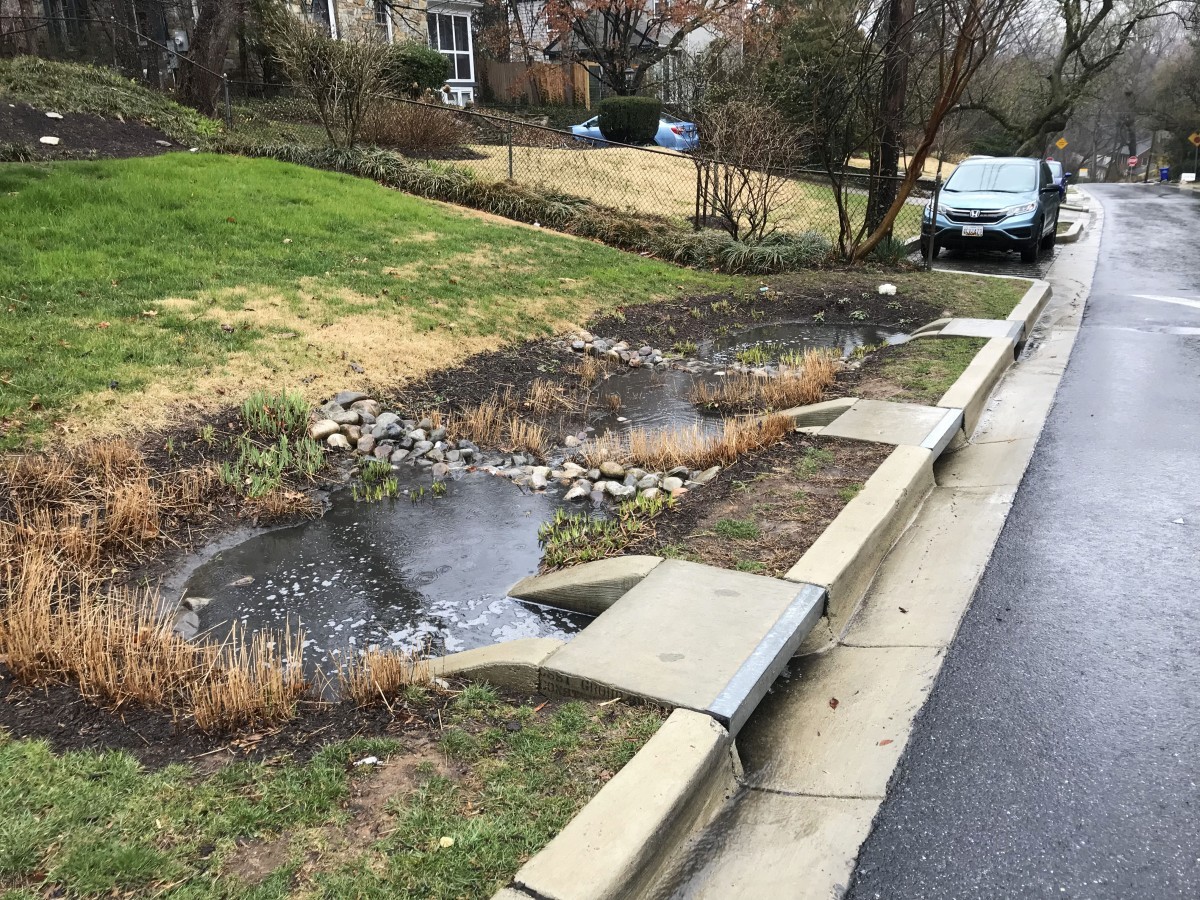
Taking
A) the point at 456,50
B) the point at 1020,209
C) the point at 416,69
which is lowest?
the point at 1020,209

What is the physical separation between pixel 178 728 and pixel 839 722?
8.26 ft

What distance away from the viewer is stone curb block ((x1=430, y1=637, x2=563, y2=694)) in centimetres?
357

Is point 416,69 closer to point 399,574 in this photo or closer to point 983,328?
point 983,328

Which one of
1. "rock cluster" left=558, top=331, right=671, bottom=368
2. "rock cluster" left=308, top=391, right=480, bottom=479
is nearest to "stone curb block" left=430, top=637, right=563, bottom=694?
"rock cluster" left=308, top=391, right=480, bottom=479

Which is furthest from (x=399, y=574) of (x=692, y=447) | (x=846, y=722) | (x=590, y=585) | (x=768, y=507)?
(x=846, y=722)

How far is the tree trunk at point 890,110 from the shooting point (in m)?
13.0

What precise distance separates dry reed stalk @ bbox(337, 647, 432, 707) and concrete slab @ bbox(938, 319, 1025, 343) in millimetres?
7598

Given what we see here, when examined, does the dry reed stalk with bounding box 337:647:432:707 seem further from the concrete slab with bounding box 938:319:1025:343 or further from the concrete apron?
the concrete slab with bounding box 938:319:1025:343

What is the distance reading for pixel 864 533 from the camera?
466cm

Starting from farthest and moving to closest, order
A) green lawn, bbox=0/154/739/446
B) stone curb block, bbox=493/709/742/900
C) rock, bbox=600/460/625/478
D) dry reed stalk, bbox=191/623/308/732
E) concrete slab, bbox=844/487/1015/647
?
green lawn, bbox=0/154/739/446
rock, bbox=600/460/625/478
concrete slab, bbox=844/487/1015/647
dry reed stalk, bbox=191/623/308/732
stone curb block, bbox=493/709/742/900

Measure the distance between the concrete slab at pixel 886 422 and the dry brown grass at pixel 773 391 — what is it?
618 millimetres

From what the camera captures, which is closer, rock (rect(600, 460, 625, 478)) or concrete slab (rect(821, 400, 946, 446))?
rock (rect(600, 460, 625, 478))

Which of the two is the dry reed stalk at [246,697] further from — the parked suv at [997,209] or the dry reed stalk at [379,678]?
the parked suv at [997,209]

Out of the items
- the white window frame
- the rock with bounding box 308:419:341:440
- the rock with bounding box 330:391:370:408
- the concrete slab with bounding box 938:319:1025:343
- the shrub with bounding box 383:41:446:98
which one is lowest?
the rock with bounding box 308:419:341:440
